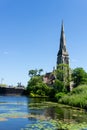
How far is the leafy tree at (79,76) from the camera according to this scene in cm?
11688

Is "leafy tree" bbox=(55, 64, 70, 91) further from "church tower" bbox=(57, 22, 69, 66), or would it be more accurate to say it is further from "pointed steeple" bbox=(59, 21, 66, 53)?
"pointed steeple" bbox=(59, 21, 66, 53)

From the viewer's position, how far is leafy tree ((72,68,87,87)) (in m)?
117

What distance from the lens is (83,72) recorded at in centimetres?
11794

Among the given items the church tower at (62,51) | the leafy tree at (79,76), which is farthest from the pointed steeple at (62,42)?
the leafy tree at (79,76)

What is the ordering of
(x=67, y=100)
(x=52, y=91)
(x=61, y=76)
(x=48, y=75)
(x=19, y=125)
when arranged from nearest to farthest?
1. (x=19, y=125)
2. (x=67, y=100)
3. (x=61, y=76)
4. (x=52, y=91)
5. (x=48, y=75)

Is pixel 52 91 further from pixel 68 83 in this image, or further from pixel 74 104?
pixel 74 104

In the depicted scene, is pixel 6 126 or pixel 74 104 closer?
pixel 6 126

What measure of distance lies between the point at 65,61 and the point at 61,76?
54.9 m

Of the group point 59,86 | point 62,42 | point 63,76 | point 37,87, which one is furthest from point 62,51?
point 59,86

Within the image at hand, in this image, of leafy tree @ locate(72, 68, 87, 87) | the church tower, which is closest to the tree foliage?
leafy tree @ locate(72, 68, 87, 87)

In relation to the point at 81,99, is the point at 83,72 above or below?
above

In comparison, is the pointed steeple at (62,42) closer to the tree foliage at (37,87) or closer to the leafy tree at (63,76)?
the tree foliage at (37,87)

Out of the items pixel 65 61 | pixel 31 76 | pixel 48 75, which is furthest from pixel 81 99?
pixel 48 75

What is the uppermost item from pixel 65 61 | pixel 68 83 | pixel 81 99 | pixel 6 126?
pixel 65 61
